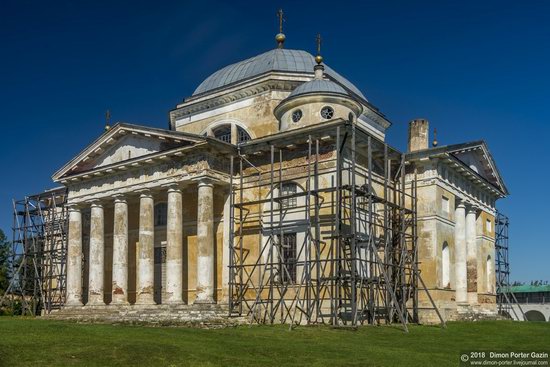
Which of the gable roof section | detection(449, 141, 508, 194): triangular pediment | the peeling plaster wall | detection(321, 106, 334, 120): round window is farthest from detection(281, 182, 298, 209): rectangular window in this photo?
detection(449, 141, 508, 194): triangular pediment

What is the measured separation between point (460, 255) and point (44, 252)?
79.4 ft

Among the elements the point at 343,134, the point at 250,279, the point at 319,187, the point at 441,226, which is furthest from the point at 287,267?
the point at 441,226

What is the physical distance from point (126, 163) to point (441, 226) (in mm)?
15182

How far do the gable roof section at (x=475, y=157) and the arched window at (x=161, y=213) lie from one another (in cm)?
1229

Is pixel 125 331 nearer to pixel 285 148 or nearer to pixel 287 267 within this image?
pixel 287 267

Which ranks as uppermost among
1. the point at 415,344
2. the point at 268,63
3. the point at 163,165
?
the point at 268,63

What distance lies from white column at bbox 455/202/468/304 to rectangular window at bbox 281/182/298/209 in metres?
9.73

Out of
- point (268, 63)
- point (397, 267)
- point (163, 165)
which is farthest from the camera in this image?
point (268, 63)

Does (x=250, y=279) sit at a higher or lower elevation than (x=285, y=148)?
lower

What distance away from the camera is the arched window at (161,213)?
31.0 metres

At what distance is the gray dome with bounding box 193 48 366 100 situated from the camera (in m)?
33.9

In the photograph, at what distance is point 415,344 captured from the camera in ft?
56.9

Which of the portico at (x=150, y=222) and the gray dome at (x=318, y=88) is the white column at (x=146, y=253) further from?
the gray dome at (x=318, y=88)

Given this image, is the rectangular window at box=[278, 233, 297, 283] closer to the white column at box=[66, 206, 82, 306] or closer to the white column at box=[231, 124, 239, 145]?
the white column at box=[231, 124, 239, 145]
